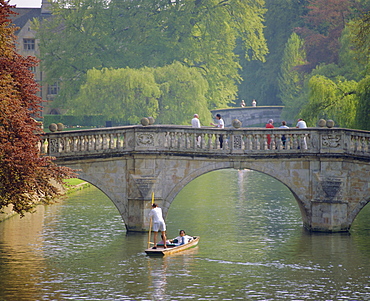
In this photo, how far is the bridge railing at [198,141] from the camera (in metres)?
30.1

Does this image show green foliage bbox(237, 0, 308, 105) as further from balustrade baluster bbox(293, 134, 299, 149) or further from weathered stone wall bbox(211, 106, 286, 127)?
balustrade baluster bbox(293, 134, 299, 149)

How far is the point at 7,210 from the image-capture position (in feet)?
114

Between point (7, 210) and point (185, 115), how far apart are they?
2993 centimetres

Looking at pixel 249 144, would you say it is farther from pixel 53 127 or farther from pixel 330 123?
pixel 53 127

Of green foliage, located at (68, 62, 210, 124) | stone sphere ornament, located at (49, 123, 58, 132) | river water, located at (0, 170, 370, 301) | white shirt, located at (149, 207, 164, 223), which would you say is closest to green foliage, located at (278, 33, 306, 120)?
green foliage, located at (68, 62, 210, 124)

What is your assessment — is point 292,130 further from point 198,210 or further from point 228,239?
point 198,210

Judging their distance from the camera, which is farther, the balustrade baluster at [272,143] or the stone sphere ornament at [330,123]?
the balustrade baluster at [272,143]

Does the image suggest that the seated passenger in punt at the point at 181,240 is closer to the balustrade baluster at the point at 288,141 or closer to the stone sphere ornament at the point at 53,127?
the balustrade baluster at the point at 288,141

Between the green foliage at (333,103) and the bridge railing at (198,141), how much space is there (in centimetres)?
732

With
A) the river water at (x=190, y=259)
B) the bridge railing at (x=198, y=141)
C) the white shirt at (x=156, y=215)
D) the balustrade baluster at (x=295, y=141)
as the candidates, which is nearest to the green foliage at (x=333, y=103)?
the river water at (x=190, y=259)

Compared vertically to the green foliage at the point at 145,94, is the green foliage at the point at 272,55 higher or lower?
higher

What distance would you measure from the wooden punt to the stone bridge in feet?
9.08

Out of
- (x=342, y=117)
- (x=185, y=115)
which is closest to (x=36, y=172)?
(x=342, y=117)

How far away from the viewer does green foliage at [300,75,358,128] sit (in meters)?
37.8
